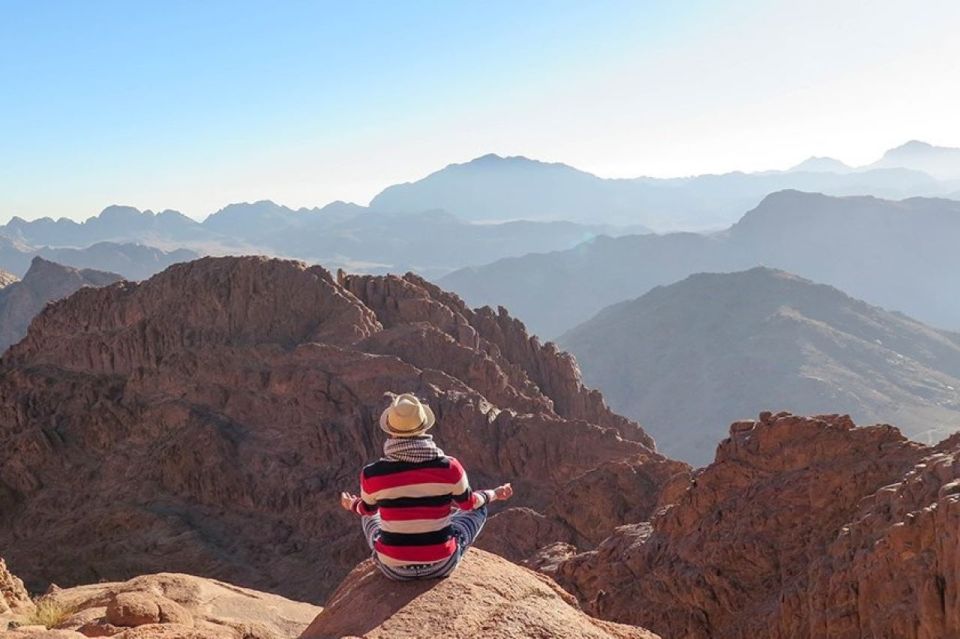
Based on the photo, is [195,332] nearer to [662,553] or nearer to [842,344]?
[662,553]

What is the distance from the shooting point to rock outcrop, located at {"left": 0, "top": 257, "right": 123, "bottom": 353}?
11372 cm

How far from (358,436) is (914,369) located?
114 m

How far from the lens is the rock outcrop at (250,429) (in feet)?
134

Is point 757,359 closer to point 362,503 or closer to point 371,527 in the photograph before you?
point 371,527

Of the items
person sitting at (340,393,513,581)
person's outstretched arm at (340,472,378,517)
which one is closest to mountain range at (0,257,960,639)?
person's outstretched arm at (340,472,378,517)

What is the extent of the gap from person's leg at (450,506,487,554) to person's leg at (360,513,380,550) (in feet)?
2.88

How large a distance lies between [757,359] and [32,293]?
115m

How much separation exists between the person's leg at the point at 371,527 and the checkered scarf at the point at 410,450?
1.14m

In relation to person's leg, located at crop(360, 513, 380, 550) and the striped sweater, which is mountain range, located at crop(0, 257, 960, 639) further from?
the striped sweater

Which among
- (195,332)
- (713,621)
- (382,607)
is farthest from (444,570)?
(195,332)

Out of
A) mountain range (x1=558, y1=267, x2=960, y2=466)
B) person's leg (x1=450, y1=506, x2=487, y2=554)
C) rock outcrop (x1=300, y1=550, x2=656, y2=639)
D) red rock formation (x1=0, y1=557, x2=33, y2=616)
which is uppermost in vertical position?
person's leg (x1=450, y1=506, x2=487, y2=554)

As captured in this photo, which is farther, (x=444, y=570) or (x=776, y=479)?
(x=776, y=479)

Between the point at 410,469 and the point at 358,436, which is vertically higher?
the point at 410,469

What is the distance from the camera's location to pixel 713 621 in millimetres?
21797
